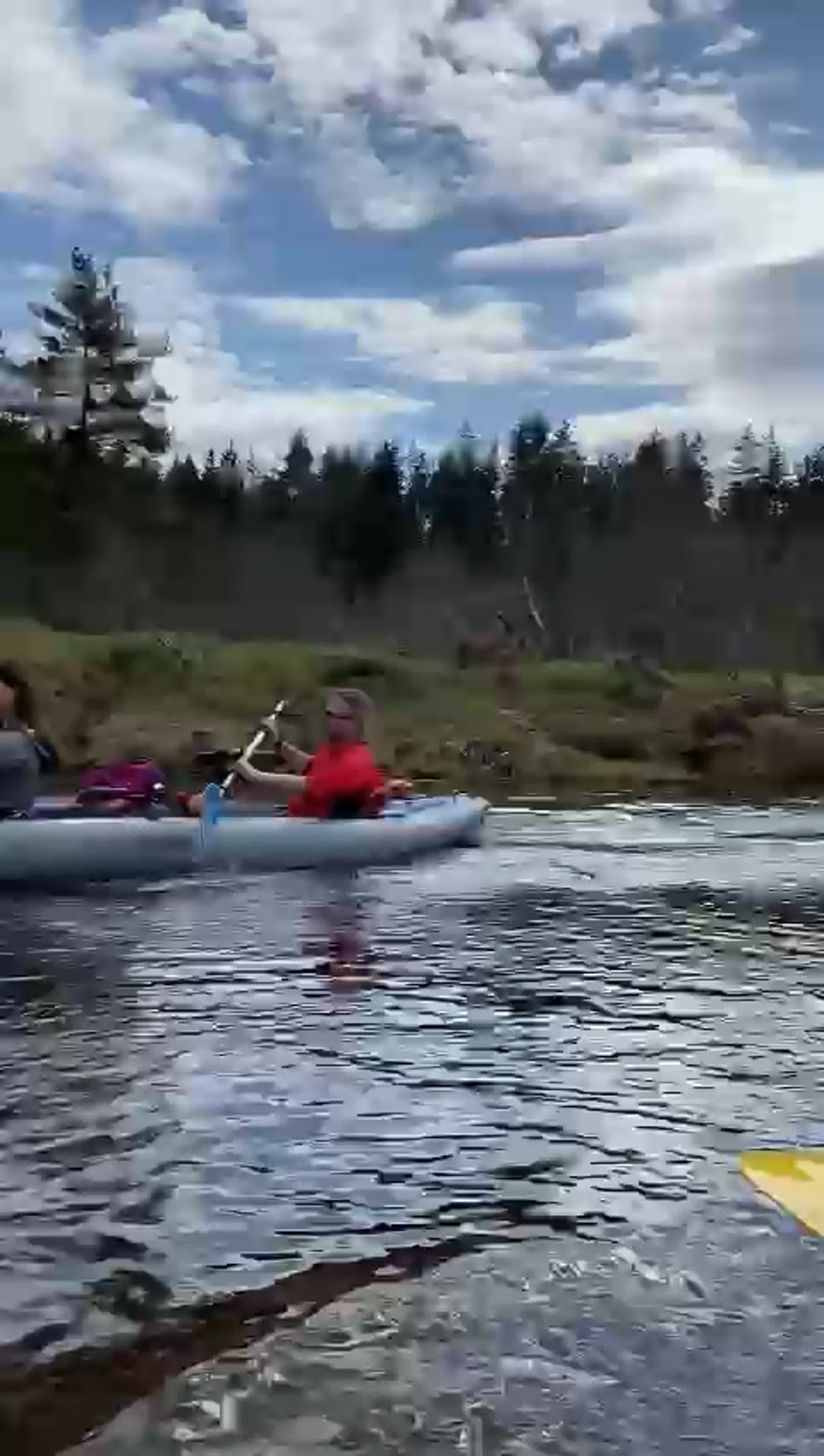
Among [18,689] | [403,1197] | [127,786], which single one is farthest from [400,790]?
[403,1197]

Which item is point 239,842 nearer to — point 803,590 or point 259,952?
point 259,952

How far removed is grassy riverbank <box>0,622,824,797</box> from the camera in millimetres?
25016

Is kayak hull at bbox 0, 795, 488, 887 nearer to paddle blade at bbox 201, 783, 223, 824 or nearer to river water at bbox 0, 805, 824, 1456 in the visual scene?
paddle blade at bbox 201, 783, 223, 824

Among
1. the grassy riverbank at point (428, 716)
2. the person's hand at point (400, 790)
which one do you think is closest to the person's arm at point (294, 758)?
the person's hand at point (400, 790)

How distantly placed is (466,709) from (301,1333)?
1033 inches

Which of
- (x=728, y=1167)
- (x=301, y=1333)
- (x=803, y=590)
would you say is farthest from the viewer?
(x=803, y=590)

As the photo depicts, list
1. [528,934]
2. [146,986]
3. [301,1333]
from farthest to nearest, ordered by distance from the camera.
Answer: [528,934] < [146,986] < [301,1333]

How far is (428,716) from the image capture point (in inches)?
1135

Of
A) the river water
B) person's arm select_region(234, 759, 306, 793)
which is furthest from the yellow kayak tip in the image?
person's arm select_region(234, 759, 306, 793)

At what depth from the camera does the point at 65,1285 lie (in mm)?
3773

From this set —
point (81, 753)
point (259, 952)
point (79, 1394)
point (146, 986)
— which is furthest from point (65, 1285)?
point (81, 753)

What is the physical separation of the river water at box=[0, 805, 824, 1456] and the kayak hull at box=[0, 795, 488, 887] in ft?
5.84

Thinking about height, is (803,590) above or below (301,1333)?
above

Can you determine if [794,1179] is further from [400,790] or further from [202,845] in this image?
[400,790]
